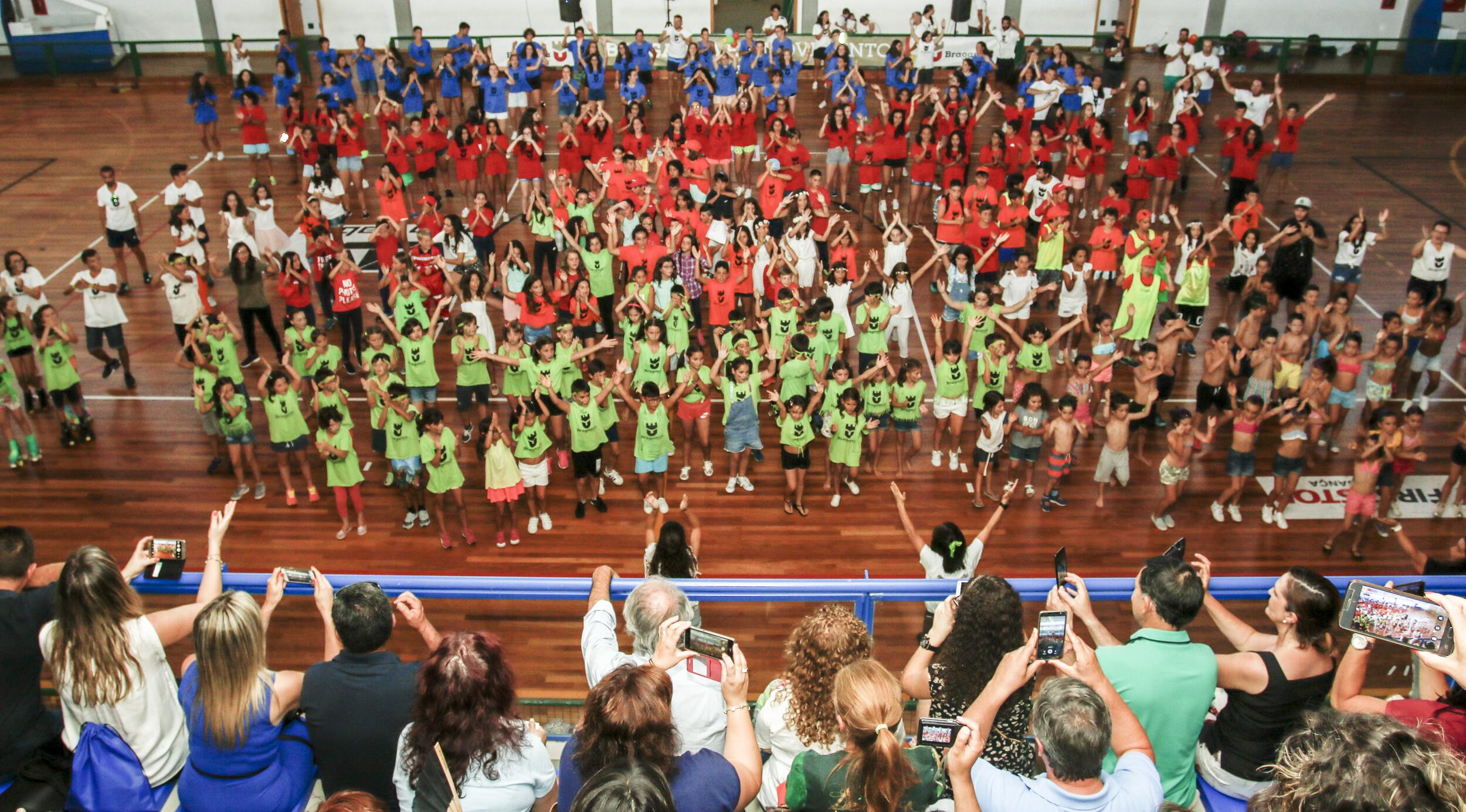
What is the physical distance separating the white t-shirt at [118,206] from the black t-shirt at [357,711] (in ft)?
42.7

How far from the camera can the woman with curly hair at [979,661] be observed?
428 cm

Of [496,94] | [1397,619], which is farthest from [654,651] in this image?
[496,94]

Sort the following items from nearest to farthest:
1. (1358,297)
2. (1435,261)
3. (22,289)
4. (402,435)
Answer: (402,435), (22,289), (1435,261), (1358,297)

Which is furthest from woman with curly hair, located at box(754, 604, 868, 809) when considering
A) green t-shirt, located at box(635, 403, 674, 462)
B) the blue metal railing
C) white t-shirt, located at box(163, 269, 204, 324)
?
white t-shirt, located at box(163, 269, 204, 324)

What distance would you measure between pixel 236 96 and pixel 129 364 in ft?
23.9

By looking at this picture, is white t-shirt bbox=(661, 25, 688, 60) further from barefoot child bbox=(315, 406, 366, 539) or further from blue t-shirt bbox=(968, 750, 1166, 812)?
blue t-shirt bbox=(968, 750, 1166, 812)

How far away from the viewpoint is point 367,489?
11.0 meters

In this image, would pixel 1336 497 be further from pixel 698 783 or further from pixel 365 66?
pixel 365 66

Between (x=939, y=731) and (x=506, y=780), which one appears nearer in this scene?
(x=939, y=731)

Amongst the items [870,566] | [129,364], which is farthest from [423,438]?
[129,364]

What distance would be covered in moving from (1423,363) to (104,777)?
42.3ft

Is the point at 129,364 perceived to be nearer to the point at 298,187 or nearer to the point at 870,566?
the point at 298,187

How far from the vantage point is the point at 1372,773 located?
269 cm

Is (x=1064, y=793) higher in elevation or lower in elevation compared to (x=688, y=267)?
higher
